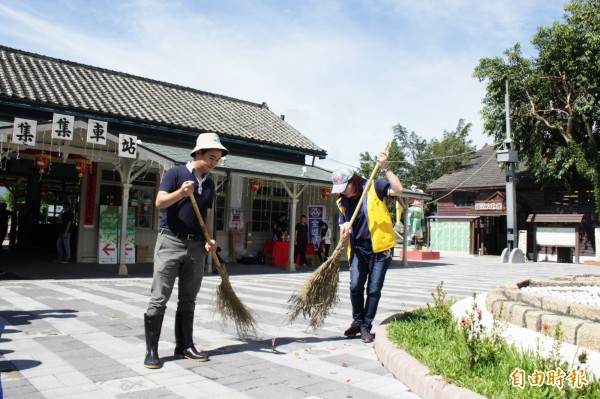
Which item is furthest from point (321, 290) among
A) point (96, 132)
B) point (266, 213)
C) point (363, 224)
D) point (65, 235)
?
point (266, 213)

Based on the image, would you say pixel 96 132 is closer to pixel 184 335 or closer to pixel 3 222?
pixel 3 222

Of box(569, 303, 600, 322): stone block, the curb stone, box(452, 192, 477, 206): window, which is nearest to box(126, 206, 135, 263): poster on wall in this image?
the curb stone

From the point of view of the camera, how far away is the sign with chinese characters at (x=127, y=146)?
36.6 ft

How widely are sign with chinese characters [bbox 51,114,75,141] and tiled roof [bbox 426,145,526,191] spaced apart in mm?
24686

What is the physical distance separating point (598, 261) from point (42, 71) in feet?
79.8

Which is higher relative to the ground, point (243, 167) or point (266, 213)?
point (243, 167)

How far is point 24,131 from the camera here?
986 cm

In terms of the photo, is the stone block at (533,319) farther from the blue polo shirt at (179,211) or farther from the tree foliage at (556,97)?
the tree foliage at (556,97)

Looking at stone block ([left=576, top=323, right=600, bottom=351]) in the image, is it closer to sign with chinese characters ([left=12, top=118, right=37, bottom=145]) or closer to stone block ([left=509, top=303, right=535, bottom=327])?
stone block ([left=509, top=303, right=535, bottom=327])

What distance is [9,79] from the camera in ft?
49.6

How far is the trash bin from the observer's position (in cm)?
1473

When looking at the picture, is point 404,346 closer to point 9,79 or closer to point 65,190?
point 9,79

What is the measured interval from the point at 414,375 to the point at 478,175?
99.9 feet

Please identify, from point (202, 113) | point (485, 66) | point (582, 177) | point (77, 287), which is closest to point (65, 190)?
point (202, 113)
